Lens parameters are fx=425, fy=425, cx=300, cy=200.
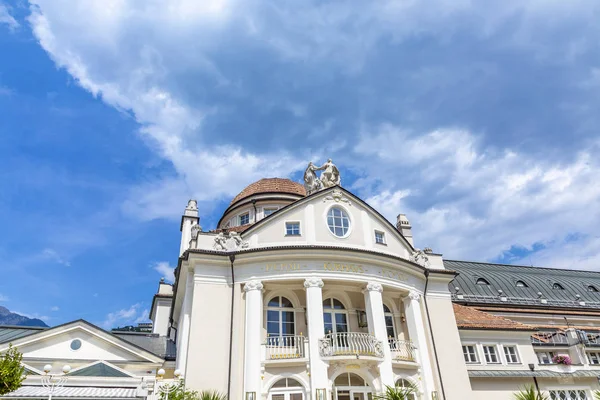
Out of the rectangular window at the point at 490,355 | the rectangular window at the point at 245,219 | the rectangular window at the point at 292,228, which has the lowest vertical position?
the rectangular window at the point at 490,355

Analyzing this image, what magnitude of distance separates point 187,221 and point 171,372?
9.84 m

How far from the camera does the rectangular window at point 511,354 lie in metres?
26.1

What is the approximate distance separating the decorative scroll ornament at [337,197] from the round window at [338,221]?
19.9 inches

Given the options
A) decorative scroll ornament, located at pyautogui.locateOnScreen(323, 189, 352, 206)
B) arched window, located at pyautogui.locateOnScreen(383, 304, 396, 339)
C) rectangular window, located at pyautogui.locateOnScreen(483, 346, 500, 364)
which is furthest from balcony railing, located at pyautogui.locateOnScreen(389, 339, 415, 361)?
decorative scroll ornament, located at pyautogui.locateOnScreen(323, 189, 352, 206)

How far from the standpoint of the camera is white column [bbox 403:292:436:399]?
21125 mm

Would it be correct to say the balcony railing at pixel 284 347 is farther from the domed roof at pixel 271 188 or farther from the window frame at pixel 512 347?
the domed roof at pixel 271 188

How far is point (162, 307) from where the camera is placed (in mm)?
34438

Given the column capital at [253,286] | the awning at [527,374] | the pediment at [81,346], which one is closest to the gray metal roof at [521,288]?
the awning at [527,374]

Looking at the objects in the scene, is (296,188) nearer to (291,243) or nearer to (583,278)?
(291,243)

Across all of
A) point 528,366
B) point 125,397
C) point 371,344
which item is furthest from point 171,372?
point 528,366

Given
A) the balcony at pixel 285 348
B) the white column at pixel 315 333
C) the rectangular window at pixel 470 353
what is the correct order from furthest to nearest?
the rectangular window at pixel 470 353
the balcony at pixel 285 348
the white column at pixel 315 333

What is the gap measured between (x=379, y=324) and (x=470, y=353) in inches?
353

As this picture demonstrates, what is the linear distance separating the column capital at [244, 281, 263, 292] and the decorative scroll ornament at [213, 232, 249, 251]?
2.07 metres

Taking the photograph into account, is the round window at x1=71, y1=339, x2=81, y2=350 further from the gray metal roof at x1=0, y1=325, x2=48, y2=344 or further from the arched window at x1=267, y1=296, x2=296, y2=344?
the arched window at x1=267, y1=296, x2=296, y2=344
